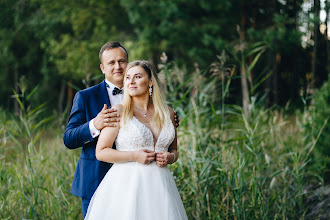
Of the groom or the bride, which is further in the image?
the groom

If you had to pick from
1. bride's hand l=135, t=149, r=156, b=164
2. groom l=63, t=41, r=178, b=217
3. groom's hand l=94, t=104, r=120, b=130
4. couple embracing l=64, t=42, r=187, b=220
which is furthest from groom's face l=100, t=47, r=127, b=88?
bride's hand l=135, t=149, r=156, b=164

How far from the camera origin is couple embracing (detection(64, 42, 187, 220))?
2.53 metres

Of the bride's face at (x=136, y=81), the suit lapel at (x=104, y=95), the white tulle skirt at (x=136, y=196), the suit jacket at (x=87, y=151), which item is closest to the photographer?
the white tulle skirt at (x=136, y=196)

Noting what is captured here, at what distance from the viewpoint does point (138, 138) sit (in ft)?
8.43

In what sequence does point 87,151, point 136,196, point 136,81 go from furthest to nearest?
point 87,151 → point 136,81 → point 136,196

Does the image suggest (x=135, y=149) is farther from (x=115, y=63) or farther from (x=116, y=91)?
(x=115, y=63)

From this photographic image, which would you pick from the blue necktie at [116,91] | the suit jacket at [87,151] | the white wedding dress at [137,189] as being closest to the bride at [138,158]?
the white wedding dress at [137,189]

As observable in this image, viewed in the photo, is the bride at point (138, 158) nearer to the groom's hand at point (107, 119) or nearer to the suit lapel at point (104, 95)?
the groom's hand at point (107, 119)

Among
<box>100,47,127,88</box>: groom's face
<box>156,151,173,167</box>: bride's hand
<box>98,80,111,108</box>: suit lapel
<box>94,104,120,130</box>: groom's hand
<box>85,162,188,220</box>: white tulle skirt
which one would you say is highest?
<box>100,47,127,88</box>: groom's face

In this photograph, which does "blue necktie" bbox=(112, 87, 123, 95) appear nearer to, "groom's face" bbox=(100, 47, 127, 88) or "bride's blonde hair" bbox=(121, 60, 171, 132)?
"groom's face" bbox=(100, 47, 127, 88)

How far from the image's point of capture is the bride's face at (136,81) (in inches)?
103

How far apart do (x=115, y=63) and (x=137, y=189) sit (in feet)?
3.20

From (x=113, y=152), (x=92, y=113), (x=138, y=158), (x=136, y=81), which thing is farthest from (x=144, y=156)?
(x=92, y=113)

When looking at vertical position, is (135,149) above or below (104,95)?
below
